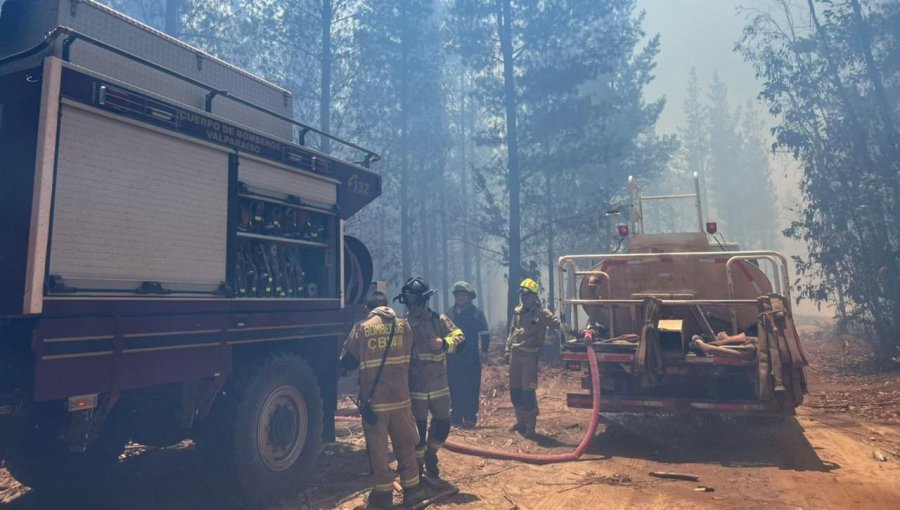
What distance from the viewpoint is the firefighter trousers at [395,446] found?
479 cm

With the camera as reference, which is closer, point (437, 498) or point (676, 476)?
point (437, 498)

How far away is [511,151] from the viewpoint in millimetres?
16859

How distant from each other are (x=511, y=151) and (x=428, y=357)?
40.2ft

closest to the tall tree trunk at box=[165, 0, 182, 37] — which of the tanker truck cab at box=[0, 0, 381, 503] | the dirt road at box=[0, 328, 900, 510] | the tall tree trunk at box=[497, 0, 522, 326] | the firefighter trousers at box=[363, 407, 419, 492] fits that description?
the tall tree trunk at box=[497, 0, 522, 326]

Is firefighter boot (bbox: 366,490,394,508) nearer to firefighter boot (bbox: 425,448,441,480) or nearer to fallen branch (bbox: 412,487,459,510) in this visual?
fallen branch (bbox: 412,487,459,510)

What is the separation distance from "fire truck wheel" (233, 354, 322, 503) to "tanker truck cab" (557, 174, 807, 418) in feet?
10.4

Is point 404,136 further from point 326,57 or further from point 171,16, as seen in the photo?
point 171,16

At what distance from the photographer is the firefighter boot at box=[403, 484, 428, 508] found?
4887 millimetres

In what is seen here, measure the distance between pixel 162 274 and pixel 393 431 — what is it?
2.39m

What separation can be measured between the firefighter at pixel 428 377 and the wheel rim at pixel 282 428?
3.86ft

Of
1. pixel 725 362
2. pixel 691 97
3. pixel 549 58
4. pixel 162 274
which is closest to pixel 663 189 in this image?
pixel 691 97

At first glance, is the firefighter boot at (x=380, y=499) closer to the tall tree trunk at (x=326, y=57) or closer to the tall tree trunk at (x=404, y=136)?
the tall tree trunk at (x=326, y=57)

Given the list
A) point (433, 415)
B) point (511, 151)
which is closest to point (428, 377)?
point (433, 415)

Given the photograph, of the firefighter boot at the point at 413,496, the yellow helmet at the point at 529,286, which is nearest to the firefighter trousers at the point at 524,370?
the yellow helmet at the point at 529,286
